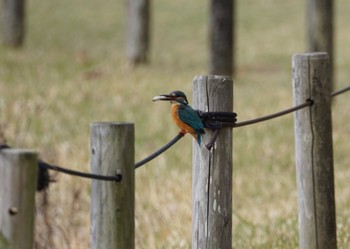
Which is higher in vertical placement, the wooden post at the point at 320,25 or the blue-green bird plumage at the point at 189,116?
the wooden post at the point at 320,25

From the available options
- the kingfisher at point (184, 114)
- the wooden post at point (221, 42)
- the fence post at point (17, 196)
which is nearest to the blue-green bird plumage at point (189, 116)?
the kingfisher at point (184, 114)

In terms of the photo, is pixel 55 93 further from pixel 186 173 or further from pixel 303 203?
pixel 303 203

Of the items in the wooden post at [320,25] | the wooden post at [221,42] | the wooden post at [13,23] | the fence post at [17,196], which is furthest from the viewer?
the wooden post at [13,23]

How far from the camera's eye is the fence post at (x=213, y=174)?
4410mm

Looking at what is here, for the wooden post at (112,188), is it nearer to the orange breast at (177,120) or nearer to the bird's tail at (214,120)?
the orange breast at (177,120)

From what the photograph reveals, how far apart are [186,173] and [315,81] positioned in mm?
4997

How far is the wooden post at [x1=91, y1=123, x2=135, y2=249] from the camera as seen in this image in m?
3.51

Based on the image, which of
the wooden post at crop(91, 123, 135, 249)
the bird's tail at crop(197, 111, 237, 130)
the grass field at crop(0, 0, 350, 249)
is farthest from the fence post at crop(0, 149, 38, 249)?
the grass field at crop(0, 0, 350, 249)

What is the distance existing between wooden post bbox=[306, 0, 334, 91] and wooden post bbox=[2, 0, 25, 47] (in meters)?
8.52

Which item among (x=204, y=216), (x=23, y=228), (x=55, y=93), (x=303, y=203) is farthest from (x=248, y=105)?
(x=23, y=228)

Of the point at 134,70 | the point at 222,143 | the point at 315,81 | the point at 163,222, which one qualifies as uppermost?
the point at 134,70

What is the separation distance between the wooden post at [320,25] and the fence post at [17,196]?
11928mm

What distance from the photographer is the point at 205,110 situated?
4.42m

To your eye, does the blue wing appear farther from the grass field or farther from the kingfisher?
the grass field
